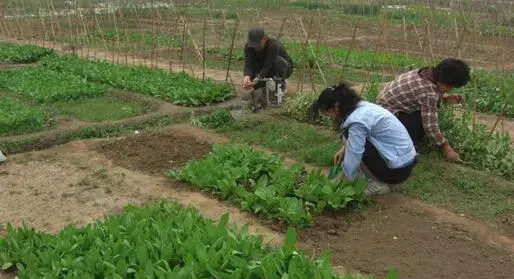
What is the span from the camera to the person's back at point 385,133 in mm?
4438

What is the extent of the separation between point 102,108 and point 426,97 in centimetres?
441

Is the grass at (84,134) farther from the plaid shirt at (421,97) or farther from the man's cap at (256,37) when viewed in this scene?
the plaid shirt at (421,97)

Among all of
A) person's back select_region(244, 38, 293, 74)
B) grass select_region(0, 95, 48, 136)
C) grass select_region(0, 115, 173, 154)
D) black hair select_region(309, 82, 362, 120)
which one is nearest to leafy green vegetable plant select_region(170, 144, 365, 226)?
black hair select_region(309, 82, 362, 120)

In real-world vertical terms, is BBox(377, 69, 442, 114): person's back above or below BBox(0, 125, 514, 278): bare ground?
above

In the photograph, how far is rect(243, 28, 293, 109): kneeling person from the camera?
733 centimetres

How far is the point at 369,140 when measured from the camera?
15.1 feet

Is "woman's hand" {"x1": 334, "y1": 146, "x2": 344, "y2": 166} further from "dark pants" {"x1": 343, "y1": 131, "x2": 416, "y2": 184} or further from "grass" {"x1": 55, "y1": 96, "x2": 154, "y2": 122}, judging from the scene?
"grass" {"x1": 55, "y1": 96, "x2": 154, "y2": 122}

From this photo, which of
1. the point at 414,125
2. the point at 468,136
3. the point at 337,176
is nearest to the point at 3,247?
the point at 337,176

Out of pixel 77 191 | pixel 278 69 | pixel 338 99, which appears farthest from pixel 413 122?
pixel 77 191

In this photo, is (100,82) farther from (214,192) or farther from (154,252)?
(154,252)

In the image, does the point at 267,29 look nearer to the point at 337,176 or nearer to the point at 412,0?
the point at 412,0

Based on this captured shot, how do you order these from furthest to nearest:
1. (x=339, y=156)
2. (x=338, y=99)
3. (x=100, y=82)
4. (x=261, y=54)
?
(x=100, y=82) → (x=261, y=54) → (x=339, y=156) → (x=338, y=99)

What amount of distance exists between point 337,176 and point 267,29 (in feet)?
44.4

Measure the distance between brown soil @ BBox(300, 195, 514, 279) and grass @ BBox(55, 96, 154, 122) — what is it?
395 cm
